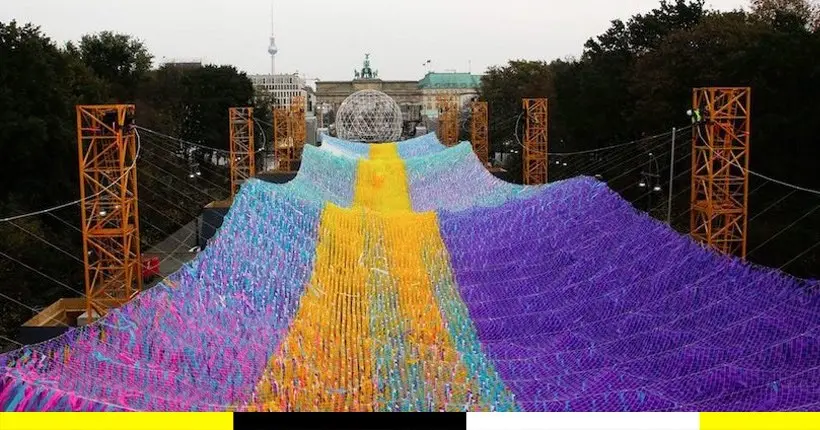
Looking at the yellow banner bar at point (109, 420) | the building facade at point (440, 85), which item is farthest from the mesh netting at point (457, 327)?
the building facade at point (440, 85)

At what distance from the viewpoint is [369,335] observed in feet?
25.5

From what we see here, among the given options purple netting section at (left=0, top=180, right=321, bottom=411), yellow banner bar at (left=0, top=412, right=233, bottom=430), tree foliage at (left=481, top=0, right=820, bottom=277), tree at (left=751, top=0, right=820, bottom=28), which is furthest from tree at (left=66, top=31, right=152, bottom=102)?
yellow banner bar at (left=0, top=412, right=233, bottom=430)

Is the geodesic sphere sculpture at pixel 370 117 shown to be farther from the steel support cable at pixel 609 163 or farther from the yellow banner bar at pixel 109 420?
the yellow banner bar at pixel 109 420

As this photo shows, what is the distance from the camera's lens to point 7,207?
18.9 meters

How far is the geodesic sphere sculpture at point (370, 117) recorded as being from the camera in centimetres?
4675

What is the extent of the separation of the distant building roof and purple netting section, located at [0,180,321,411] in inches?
2190

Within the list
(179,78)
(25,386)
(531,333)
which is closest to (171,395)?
(25,386)

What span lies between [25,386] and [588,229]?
6.93 m

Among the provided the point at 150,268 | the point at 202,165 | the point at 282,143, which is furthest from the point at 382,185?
the point at 202,165

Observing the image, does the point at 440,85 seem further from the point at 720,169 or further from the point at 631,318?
the point at 631,318

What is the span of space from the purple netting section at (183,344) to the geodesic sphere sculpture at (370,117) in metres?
36.8

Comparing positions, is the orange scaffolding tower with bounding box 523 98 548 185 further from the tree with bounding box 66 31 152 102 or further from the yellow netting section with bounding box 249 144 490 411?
the tree with bounding box 66 31 152 102

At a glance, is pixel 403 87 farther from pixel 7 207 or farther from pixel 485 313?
pixel 485 313

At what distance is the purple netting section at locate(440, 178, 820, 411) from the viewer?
5.91 m
